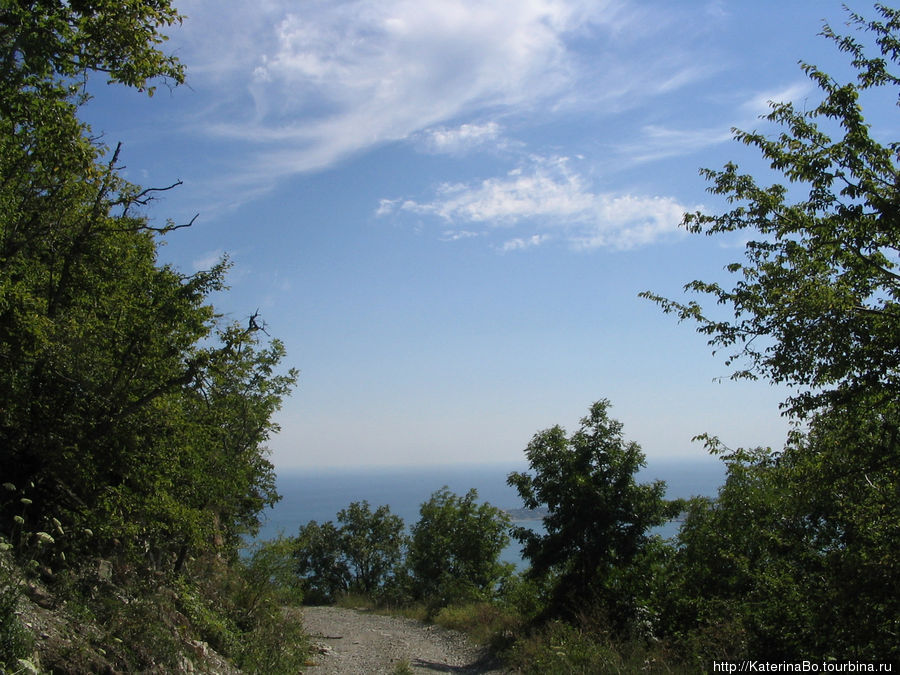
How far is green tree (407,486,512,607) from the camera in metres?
37.8

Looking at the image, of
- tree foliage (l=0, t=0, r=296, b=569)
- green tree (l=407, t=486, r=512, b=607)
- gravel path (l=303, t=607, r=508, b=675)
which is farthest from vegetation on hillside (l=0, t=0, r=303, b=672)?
green tree (l=407, t=486, r=512, b=607)

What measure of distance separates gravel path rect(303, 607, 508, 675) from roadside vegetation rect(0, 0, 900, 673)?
1.50 meters

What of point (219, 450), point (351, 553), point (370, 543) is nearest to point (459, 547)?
point (370, 543)

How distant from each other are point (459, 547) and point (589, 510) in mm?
23500

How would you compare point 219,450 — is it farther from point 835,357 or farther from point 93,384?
point 835,357

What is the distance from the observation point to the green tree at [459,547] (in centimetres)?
3775

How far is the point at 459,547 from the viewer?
127 ft

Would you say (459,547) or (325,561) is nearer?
(459,547)

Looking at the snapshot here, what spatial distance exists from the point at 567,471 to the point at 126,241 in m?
13.5

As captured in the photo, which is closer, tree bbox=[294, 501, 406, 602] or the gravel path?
the gravel path

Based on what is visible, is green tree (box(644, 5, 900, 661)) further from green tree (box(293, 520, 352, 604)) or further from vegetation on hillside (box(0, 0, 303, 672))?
green tree (box(293, 520, 352, 604))

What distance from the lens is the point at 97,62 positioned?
693cm

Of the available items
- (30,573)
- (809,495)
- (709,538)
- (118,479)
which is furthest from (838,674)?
(118,479)

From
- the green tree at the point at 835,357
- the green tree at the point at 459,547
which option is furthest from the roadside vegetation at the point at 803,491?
the green tree at the point at 459,547
